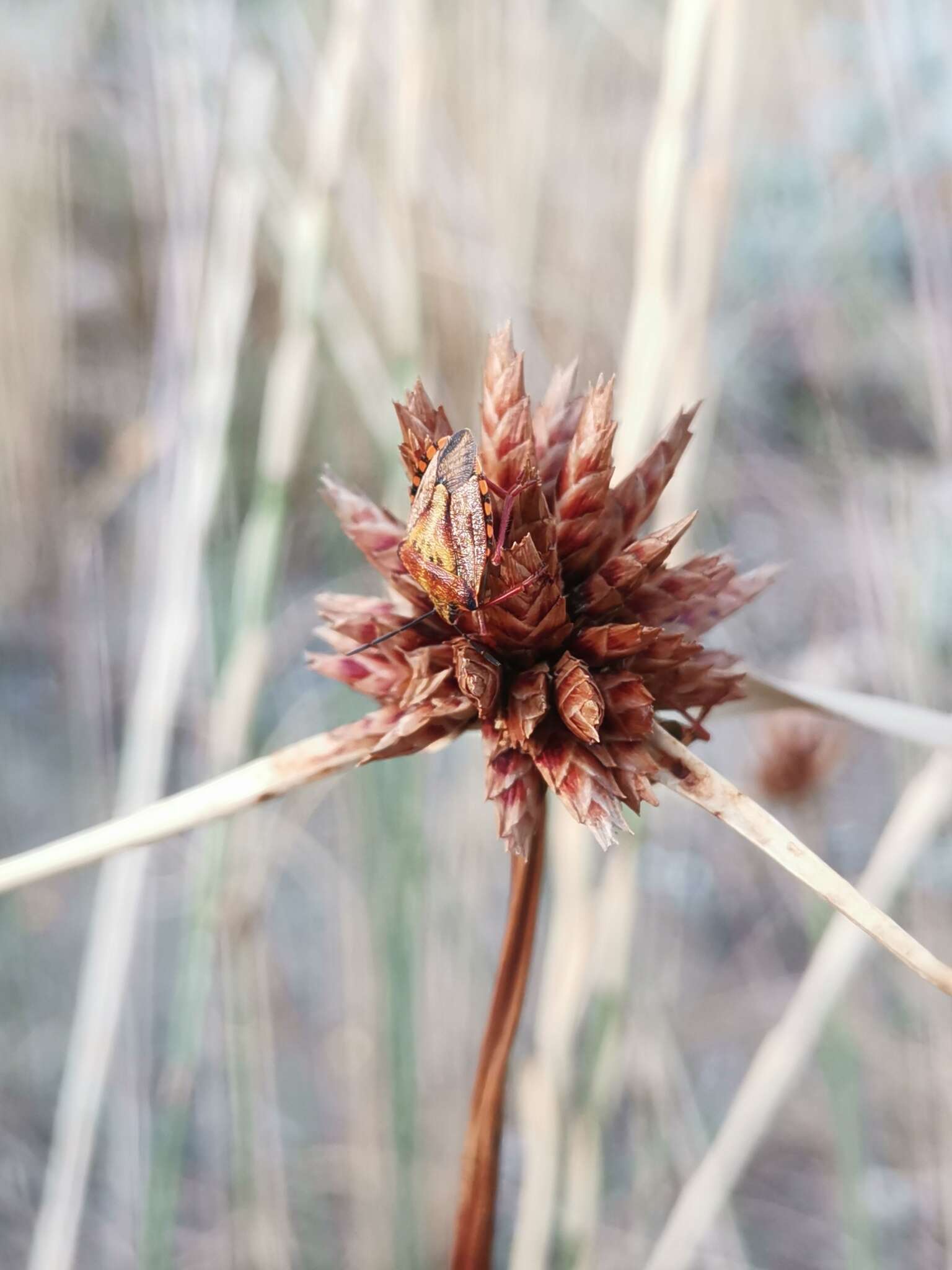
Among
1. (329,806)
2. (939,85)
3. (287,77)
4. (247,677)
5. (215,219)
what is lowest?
(247,677)

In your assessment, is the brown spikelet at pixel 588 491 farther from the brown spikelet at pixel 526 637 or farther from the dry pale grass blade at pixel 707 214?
the dry pale grass blade at pixel 707 214

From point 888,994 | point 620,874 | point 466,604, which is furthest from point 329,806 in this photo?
point 466,604

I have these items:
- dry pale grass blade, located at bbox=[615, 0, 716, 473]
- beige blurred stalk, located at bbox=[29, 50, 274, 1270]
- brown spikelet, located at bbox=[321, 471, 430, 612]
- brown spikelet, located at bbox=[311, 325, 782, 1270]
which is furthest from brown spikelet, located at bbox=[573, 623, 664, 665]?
beige blurred stalk, located at bbox=[29, 50, 274, 1270]

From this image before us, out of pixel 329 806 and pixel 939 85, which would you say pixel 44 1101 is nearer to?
pixel 329 806

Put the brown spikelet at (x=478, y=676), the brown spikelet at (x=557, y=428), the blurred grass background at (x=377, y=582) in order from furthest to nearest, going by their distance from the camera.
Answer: the blurred grass background at (x=377, y=582)
the brown spikelet at (x=557, y=428)
the brown spikelet at (x=478, y=676)

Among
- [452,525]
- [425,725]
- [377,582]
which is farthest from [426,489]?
[377,582]

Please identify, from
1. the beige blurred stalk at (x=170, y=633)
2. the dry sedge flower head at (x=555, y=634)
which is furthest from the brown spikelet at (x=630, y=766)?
the beige blurred stalk at (x=170, y=633)

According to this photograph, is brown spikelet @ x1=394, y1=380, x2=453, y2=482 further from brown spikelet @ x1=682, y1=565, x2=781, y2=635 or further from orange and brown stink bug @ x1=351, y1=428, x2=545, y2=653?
brown spikelet @ x1=682, y1=565, x2=781, y2=635
